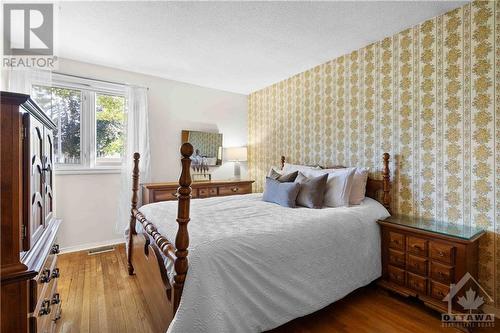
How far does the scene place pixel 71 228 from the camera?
3.17 m

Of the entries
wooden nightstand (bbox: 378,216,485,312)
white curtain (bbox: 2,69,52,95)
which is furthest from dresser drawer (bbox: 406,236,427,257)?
white curtain (bbox: 2,69,52,95)

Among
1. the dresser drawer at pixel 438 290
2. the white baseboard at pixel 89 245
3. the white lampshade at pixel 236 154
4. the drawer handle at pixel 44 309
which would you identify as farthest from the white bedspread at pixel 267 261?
the white lampshade at pixel 236 154

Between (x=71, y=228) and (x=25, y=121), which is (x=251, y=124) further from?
(x=25, y=121)

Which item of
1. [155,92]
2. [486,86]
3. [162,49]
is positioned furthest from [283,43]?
[155,92]

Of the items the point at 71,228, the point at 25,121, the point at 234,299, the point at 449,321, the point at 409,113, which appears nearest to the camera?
the point at 25,121

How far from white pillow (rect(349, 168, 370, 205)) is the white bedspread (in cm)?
14

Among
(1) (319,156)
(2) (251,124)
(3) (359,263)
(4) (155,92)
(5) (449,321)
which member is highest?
(4) (155,92)

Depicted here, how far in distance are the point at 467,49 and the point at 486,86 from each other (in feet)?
1.21

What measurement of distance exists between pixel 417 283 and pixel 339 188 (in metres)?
1.01

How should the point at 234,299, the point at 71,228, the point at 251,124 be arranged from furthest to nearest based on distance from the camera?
the point at 251,124 → the point at 71,228 → the point at 234,299

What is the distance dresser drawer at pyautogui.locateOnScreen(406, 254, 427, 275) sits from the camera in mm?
1972

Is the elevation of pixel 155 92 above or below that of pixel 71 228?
above

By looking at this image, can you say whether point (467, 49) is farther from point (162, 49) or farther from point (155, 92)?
point (155, 92)

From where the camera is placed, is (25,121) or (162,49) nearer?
(25,121)
